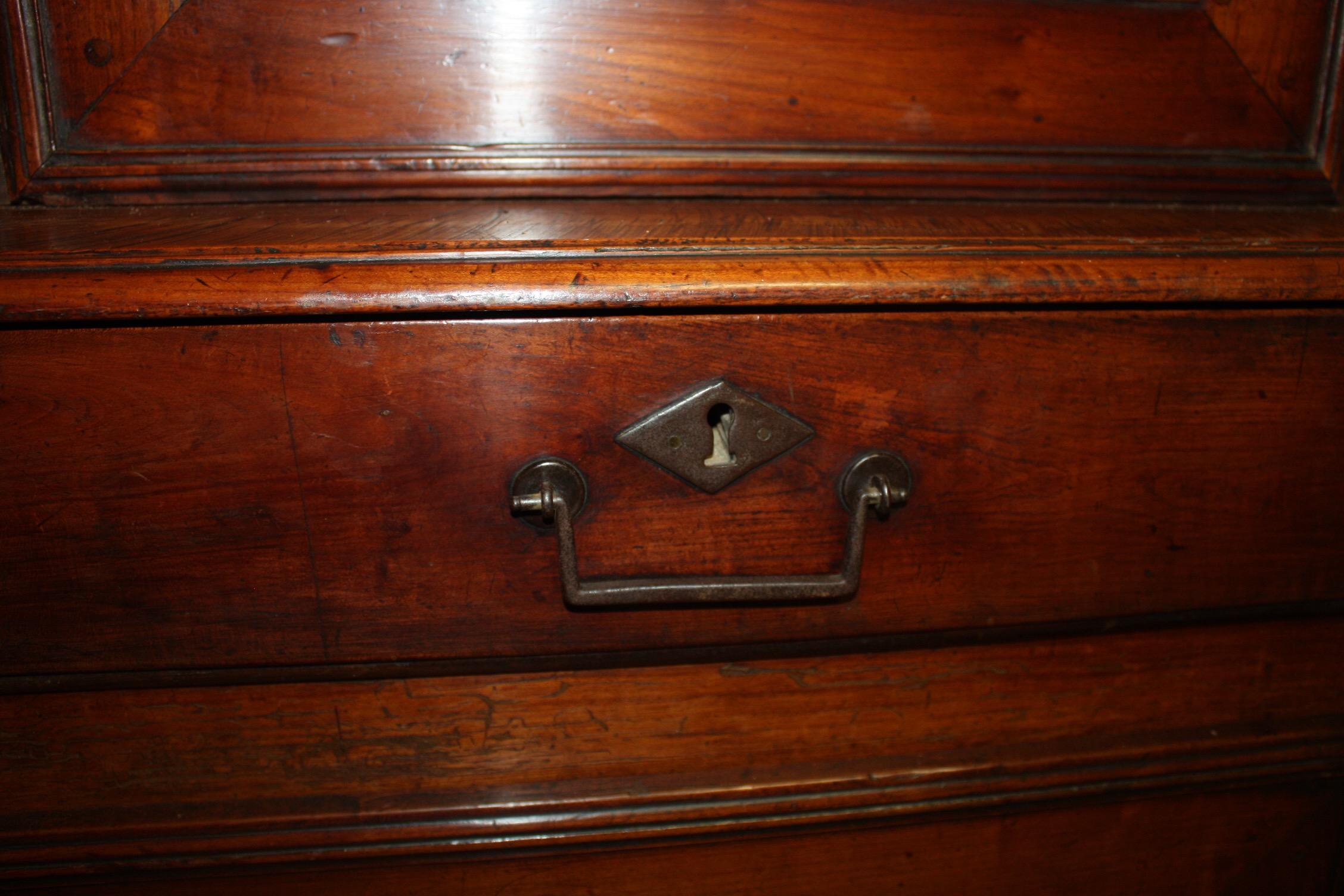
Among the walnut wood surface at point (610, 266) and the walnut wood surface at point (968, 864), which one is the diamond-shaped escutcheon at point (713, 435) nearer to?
the walnut wood surface at point (610, 266)

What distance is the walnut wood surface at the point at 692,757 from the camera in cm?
45

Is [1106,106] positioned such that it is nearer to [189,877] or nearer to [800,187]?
[800,187]

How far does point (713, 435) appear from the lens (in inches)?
15.8

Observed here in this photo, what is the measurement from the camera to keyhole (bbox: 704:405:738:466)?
400 millimetres

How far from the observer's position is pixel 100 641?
0.40 metres

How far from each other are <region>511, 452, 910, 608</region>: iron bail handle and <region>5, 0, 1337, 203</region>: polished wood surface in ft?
0.82

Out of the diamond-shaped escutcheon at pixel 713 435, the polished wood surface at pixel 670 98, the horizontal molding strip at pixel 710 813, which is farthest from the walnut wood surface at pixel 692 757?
the polished wood surface at pixel 670 98

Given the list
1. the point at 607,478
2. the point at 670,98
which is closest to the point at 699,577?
the point at 607,478

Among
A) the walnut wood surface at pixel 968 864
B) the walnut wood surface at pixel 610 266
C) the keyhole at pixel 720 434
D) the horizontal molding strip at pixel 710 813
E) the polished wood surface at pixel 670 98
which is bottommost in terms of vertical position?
the walnut wood surface at pixel 968 864

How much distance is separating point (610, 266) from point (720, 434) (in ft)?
0.35

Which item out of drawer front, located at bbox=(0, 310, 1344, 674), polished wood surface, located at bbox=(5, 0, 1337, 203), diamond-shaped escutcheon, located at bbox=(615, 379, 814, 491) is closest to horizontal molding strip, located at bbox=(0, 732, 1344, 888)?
drawer front, located at bbox=(0, 310, 1344, 674)

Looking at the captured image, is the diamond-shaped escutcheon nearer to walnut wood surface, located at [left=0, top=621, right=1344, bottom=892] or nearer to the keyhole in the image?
the keyhole

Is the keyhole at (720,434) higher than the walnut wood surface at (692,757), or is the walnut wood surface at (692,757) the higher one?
the keyhole at (720,434)

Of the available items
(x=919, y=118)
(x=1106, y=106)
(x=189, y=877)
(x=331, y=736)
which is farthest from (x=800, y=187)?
(x=189, y=877)
